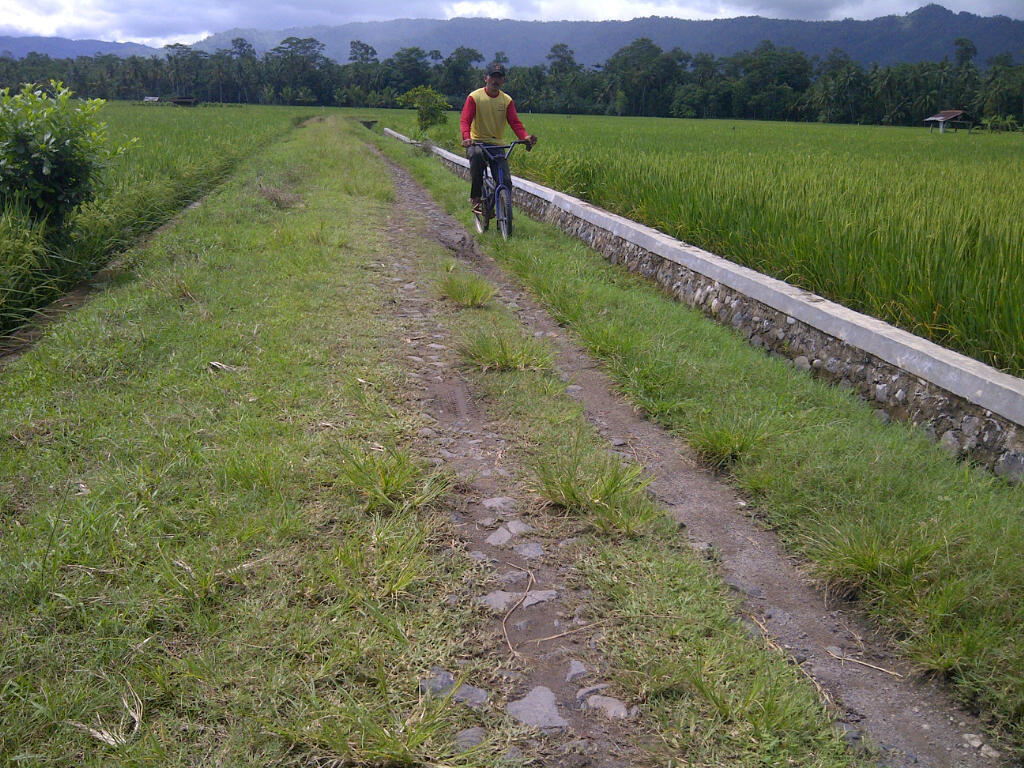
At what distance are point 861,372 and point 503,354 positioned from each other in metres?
2.05

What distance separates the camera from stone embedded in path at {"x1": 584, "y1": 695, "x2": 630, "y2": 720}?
180cm

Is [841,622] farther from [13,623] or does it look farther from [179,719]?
[13,623]

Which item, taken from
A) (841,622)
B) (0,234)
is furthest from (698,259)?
(0,234)

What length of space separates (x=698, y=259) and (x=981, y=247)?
1.96 metres

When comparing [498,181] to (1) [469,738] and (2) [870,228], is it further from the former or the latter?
(1) [469,738]

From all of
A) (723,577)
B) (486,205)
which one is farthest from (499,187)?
(723,577)

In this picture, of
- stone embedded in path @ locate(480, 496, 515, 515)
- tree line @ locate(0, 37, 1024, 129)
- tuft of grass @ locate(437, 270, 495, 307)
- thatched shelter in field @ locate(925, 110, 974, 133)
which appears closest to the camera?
stone embedded in path @ locate(480, 496, 515, 515)

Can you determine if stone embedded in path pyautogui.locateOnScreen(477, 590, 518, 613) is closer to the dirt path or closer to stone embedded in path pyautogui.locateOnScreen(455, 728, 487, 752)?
the dirt path

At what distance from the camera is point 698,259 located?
5.57m

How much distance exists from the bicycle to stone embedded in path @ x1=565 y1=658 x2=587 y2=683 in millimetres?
6441

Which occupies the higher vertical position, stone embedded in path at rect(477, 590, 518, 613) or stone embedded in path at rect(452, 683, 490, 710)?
stone embedded in path at rect(477, 590, 518, 613)

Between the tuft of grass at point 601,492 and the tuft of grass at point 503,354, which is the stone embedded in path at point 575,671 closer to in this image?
the tuft of grass at point 601,492

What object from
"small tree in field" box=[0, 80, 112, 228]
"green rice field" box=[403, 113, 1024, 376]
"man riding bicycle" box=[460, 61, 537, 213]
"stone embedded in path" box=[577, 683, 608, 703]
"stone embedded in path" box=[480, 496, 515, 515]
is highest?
"man riding bicycle" box=[460, 61, 537, 213]

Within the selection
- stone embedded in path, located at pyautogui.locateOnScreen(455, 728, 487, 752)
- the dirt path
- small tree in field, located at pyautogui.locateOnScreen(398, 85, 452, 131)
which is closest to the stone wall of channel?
the dirt path
